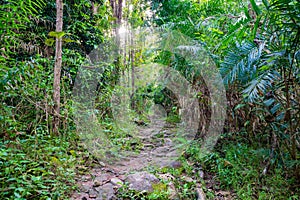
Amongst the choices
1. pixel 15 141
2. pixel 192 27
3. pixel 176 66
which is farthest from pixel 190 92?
pixel 15 141

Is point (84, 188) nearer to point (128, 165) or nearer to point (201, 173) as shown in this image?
point (128, 165)

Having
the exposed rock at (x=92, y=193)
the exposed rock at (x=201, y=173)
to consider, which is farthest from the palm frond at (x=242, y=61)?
the exposed rock at (x=92, y=193)

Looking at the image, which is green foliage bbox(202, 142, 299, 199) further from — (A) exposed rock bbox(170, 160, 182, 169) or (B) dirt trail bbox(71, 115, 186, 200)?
(B) dirt trail bbox(71, 115, 186, 200)

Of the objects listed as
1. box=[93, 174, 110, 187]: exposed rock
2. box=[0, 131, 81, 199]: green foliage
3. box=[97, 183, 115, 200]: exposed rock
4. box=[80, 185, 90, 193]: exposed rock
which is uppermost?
box=[0, 131, 81, 199]: green foliage

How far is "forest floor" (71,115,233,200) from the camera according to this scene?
77.8 inches

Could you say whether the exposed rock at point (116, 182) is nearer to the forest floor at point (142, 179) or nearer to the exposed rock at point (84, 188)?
the forest floor at point (142, 179)

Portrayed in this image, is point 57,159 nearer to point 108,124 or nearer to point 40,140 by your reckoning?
→ point 40,140

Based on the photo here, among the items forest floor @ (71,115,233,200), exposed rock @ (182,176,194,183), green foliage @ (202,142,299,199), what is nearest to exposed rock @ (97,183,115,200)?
forest floor @ (71,115,233,200)

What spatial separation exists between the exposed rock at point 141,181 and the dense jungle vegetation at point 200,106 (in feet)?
0.34

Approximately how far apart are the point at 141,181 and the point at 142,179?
0.03m

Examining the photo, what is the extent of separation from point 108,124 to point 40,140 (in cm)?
159

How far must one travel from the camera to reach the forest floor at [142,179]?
198 centimetres

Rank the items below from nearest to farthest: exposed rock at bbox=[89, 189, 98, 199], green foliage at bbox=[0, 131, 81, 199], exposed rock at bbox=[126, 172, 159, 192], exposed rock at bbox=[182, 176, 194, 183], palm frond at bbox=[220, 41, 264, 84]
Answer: green foliage at bbox=[0, 131, 81, 199], exposed rock at bbox=[89, 189, 98, 199], exposed rock at bbox=[126, 172, 159, 192], palm frond at bbox=[220, 41, 264, 84], exposed rock at bbox=[182, 176, 194, 183]

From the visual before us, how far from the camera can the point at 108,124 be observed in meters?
3.74
